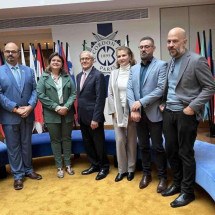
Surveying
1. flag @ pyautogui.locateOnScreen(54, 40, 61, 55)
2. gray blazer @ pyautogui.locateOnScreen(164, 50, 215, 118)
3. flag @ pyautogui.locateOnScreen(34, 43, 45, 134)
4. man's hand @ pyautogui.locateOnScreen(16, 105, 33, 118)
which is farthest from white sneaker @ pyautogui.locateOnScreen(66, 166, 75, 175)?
flag @ pyautogui.locateOnScreen(54, 40, 61, 55)

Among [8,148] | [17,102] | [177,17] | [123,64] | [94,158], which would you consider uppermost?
[177,17]

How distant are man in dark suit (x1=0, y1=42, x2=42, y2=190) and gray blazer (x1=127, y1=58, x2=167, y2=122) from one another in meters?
1.17

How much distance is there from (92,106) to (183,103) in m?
1.11

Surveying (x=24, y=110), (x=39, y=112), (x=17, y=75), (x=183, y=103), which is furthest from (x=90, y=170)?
(x=39, y=112)

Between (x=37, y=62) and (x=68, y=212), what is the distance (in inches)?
140

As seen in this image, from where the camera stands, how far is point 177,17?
5.49 meters

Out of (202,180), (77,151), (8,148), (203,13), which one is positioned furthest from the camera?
(203,13)

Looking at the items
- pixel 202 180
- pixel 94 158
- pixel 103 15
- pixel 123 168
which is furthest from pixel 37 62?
pixel 202 180

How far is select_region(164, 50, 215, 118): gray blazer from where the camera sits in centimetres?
217

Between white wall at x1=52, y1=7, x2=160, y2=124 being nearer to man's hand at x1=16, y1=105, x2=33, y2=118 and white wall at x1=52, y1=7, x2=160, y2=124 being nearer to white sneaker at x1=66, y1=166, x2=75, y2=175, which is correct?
white sneaker at x1=66, y1=166, x2=75, y2=175

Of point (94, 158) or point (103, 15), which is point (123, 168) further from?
point (103, 15)

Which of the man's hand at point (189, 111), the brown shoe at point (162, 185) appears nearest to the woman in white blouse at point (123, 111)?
the brown shoe at point (162, 185)

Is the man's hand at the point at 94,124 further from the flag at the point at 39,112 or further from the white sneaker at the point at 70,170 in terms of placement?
the flag at the point at 39,112

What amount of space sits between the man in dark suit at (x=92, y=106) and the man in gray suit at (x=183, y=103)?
30.2 inches
